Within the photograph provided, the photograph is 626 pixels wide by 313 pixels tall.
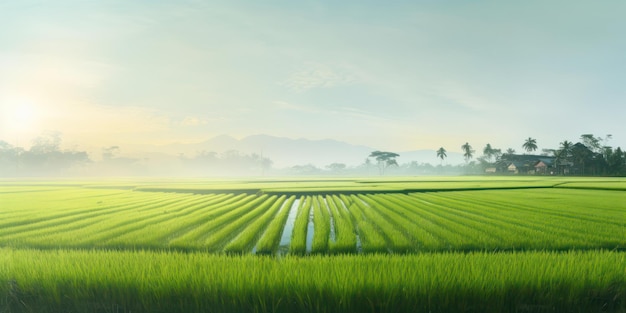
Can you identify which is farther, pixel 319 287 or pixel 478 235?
pixel 478 235

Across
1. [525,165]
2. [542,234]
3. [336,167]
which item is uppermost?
[336,167]

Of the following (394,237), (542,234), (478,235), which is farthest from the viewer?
(542,234)

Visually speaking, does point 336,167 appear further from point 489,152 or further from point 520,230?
point 520,230

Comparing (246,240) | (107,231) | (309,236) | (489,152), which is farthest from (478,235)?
(489,152)

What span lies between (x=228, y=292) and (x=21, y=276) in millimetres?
3001

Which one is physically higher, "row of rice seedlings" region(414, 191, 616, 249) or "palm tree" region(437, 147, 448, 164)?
"palm tree" region(437, 147, 448, 164)

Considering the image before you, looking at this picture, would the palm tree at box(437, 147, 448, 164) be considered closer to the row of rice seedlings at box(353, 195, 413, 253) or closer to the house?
the house

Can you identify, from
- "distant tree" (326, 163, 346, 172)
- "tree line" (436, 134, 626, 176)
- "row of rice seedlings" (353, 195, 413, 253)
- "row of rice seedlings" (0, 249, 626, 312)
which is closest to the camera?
"row of rice seedlings" (0, 249, 626, 312)

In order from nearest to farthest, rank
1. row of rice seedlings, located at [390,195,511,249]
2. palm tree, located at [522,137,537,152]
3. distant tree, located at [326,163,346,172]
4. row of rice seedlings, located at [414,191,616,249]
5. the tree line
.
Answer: row of rice seedlings, located at [390,195,511,249] < row of rice seedlings, located at [414,191,616,249] < the tree line < palm tree, located at [522,137,537,152] < distant tree, located at [326,163,346,172]

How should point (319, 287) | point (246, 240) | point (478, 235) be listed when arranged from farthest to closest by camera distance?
point (478, 235), point (246, 240), point (319, 287)

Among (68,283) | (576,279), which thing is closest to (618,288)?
(576,279)

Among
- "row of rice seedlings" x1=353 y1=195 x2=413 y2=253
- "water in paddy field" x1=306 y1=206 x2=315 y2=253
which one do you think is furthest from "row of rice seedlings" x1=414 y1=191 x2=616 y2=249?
"water in paddy field" x1=306 y1=206 x2=315 y2=253

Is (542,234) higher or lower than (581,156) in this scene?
lower

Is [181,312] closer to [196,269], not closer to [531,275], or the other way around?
[196,269]
